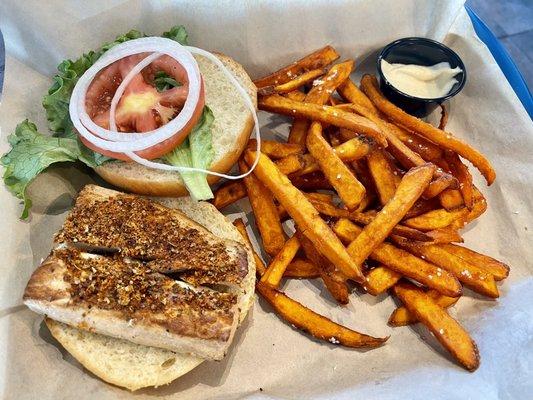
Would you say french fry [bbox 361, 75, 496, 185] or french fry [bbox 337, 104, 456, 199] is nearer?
french fry [bbox 337, 104, 456, 199]

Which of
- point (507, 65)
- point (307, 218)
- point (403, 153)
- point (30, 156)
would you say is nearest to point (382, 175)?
point (403, 153)

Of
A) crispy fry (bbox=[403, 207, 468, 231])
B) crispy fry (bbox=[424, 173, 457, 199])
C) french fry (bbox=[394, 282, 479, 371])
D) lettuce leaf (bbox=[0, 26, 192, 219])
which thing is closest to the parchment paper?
french fry (bbox=[394, 282, 479, 371])

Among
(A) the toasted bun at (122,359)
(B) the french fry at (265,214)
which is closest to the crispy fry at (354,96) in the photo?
(B) the french fry at (265,214)

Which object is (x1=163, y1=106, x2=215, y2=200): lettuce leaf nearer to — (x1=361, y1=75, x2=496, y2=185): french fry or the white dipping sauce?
(x1=361, y1=75, x2=496, y2=185): french fry

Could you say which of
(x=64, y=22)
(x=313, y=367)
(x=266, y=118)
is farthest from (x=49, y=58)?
(x=313, y=367)

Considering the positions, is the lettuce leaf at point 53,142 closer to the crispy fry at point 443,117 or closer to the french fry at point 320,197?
the french fry at point 320,197

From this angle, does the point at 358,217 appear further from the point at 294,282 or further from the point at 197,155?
the point at 197,155
